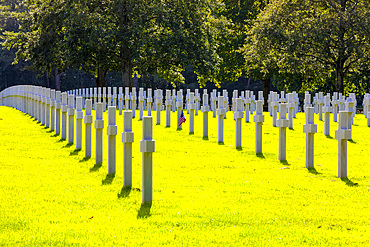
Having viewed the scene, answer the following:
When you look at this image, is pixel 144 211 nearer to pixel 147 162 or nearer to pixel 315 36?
pixel 147 162

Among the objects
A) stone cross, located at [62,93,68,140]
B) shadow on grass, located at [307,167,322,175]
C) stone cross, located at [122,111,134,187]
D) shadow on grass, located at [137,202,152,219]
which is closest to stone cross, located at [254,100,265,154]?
shadow on grass, located at [307,167,322,175]

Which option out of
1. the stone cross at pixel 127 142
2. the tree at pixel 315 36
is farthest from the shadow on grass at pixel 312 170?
the tree at pixel 315 36

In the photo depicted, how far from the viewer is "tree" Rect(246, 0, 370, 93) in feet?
112

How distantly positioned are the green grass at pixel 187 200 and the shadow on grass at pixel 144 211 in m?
0.01

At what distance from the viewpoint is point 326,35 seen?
34.7 meters

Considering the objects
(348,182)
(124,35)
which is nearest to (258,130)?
(348,182)

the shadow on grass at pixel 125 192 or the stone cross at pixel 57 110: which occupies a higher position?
the stone cross at pixel 57 110

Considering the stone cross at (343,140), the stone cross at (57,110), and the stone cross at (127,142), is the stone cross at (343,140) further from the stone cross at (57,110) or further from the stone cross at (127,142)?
the stone cross at (57,110)

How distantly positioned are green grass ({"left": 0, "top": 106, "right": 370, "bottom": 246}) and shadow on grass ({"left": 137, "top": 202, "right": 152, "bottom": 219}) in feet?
0.05

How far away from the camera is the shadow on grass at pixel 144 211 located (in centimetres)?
705

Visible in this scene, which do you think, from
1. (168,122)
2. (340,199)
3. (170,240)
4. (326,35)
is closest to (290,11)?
(326,35)

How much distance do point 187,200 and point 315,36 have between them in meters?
28.8

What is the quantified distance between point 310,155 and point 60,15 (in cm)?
2745

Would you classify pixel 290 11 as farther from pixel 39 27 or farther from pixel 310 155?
pixel 310 155
